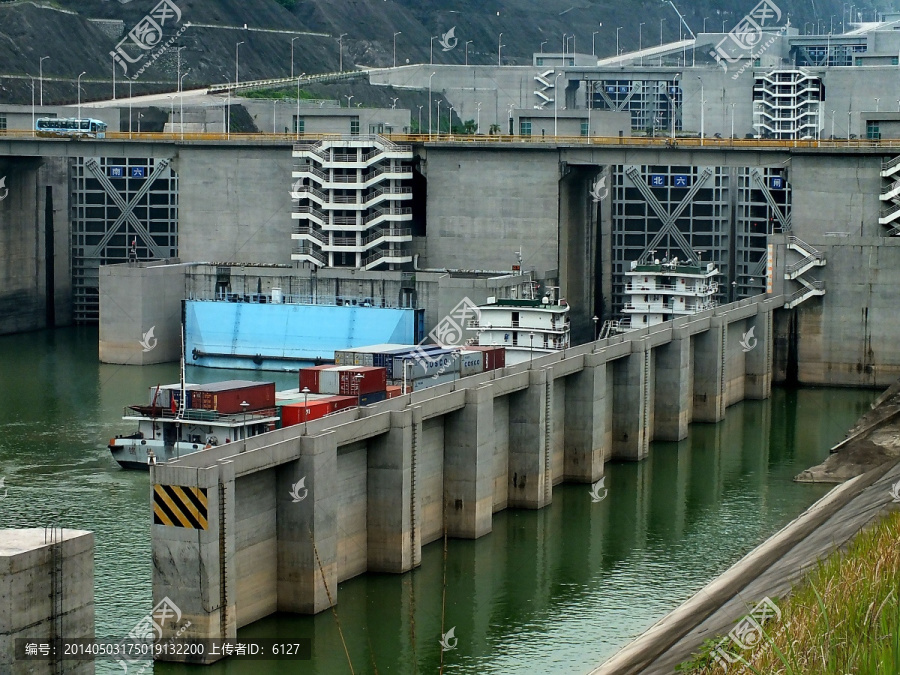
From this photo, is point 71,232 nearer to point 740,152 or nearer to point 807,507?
point 740,152

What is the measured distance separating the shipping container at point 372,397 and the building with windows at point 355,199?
3531 centimetres

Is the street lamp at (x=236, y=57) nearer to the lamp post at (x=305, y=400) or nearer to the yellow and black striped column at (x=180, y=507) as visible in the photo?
the lamp post at (x=305, y=400)

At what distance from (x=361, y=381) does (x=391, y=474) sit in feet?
31.9

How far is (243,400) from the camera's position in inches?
2137

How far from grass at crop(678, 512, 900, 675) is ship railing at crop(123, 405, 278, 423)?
2865 centimetres

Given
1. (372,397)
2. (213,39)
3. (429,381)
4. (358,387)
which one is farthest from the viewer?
(213,39)

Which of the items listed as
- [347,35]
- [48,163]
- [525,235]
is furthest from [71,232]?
[347,35]

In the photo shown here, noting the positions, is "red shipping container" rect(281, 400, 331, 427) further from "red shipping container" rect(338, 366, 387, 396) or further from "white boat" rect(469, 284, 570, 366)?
"white boat" rect(469, 284, 570, 366)

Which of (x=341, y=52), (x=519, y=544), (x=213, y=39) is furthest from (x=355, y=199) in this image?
(x=341, y=52)

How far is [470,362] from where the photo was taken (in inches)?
2451

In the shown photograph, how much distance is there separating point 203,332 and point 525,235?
18207 mm

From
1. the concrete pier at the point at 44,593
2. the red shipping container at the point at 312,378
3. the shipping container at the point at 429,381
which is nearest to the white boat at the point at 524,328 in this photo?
the shipping container at the point at 429,381

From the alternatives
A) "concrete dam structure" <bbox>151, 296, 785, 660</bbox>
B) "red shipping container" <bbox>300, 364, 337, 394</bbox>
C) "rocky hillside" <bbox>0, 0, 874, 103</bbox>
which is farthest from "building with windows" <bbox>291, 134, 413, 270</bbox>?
"rocky hillside" <bbox>0, 0, 874, 103</bbox>

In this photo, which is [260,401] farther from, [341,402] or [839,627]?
[839,627]
